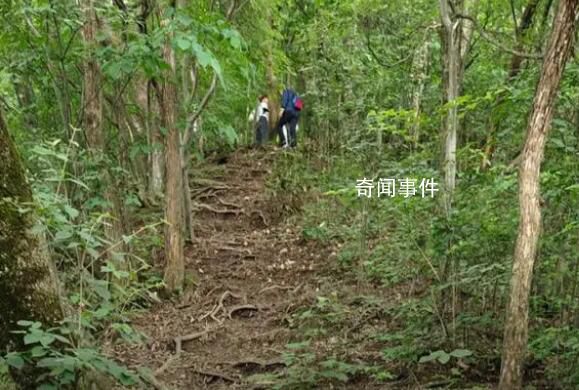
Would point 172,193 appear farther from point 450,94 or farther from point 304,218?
point 450,94

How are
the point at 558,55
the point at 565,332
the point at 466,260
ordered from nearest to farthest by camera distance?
the point at 558,55
the point at 565,332
the point at 466,260

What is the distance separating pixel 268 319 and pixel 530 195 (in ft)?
14.3

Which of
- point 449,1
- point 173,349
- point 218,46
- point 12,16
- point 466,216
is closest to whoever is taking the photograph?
point 466,216

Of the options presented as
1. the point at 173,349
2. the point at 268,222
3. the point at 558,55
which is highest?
the point at 558,55

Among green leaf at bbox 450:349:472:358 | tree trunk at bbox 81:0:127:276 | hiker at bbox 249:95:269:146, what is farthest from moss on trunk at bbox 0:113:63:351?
hiker at bbox 249:95:269:146

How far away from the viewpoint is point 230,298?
8.11m

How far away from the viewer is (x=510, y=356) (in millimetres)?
3770

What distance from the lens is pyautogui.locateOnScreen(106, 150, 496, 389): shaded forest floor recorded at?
17.6ft

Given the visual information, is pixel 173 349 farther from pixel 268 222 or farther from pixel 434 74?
pixel 434 74

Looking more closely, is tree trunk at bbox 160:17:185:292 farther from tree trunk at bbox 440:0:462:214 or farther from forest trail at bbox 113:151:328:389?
tree trunk at bbox 440:0:462:214

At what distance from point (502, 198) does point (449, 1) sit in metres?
2.28

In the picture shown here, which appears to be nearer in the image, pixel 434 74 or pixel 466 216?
pixel 466 216

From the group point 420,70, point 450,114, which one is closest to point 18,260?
point 450,114

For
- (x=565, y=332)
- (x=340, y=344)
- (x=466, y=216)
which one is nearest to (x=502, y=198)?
(x=466, y=216)
